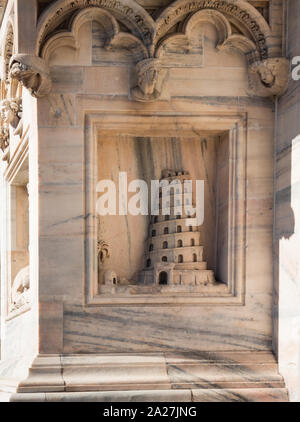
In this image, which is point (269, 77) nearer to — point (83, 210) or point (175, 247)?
point (175, 247)

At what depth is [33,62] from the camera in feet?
18.1

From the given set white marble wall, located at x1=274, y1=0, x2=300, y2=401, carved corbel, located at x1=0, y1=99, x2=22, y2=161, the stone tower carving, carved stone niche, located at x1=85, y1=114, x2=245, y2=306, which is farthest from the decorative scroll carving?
white marble wall, located at x1=274, y1=0, x2=300, y2=401

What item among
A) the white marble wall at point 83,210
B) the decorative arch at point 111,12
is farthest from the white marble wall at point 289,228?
the decorative arch at point 111,12

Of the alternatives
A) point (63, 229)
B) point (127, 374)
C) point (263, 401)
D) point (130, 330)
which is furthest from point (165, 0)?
point (263, 401)

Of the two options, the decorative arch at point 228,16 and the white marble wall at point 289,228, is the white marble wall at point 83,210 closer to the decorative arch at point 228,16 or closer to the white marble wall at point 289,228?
the white marble wall at point 289,228

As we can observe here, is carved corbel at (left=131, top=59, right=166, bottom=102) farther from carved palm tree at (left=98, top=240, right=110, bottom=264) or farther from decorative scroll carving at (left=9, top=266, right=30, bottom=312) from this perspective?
decorative scroll carving at (left=9, top=266, right=30, bottom=312)

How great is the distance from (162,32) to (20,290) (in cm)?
383

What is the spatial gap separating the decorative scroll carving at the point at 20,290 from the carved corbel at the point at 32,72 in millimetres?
2516

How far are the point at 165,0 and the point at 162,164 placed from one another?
67.6 inches

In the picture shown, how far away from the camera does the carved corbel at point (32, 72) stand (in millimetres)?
5496

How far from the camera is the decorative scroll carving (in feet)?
22.9

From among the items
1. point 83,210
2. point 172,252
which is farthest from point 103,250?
point 172,252

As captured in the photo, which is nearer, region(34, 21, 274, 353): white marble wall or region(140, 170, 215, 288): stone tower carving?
region(34, 21, 274, 353): white marble wall

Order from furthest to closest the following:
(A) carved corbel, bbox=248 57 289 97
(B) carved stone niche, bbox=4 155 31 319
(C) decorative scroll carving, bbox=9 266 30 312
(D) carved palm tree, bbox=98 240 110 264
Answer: (B) carved stone niche, bbox=4 155 31 319, (C) decorative scroll carving, bbox=9 266 30 312, (D) carved palm tree, bbox=98 240 110 264, (A) carved corbel, bbox=248 57 289 97
